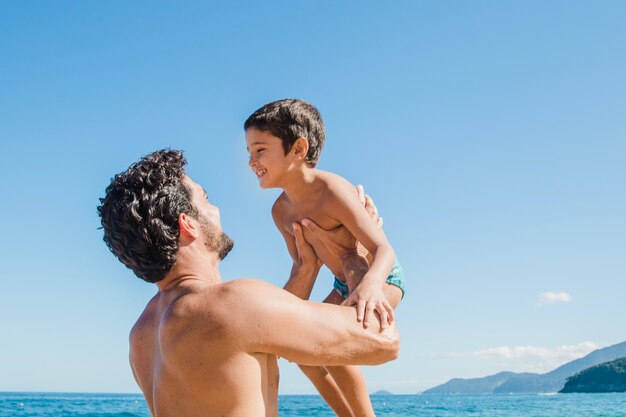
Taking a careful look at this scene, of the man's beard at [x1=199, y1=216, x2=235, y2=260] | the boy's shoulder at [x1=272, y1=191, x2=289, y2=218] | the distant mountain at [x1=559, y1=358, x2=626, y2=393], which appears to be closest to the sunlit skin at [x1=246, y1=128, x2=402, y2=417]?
the boy's shoulder at [x1=272, y1=191, x2=289, y2=218]

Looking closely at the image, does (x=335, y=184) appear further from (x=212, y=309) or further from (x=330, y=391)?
(x=212, y=309)

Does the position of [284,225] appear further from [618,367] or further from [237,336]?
[618,367]

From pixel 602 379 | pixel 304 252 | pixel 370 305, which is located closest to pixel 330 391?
pixel 304 252

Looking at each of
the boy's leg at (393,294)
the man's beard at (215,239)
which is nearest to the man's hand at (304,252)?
the boy's leg at (393,294)

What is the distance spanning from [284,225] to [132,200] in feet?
7.60

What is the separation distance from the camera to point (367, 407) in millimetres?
4590

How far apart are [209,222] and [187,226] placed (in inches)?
5.3

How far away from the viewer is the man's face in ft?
10.6

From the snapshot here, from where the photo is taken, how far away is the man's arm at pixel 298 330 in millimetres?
2711

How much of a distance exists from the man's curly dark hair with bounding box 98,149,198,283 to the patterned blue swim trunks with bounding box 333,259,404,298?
5.68ft

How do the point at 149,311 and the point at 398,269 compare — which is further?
the point at 398,269

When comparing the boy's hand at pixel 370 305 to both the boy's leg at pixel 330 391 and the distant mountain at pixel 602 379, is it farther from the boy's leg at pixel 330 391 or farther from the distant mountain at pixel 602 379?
the distant mountain at pixel 602 379

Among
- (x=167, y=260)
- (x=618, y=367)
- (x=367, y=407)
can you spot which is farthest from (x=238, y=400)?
(x=618, y=367)

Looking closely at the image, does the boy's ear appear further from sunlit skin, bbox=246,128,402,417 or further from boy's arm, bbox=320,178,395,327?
boy's arm, bbox=320,178,395,327
